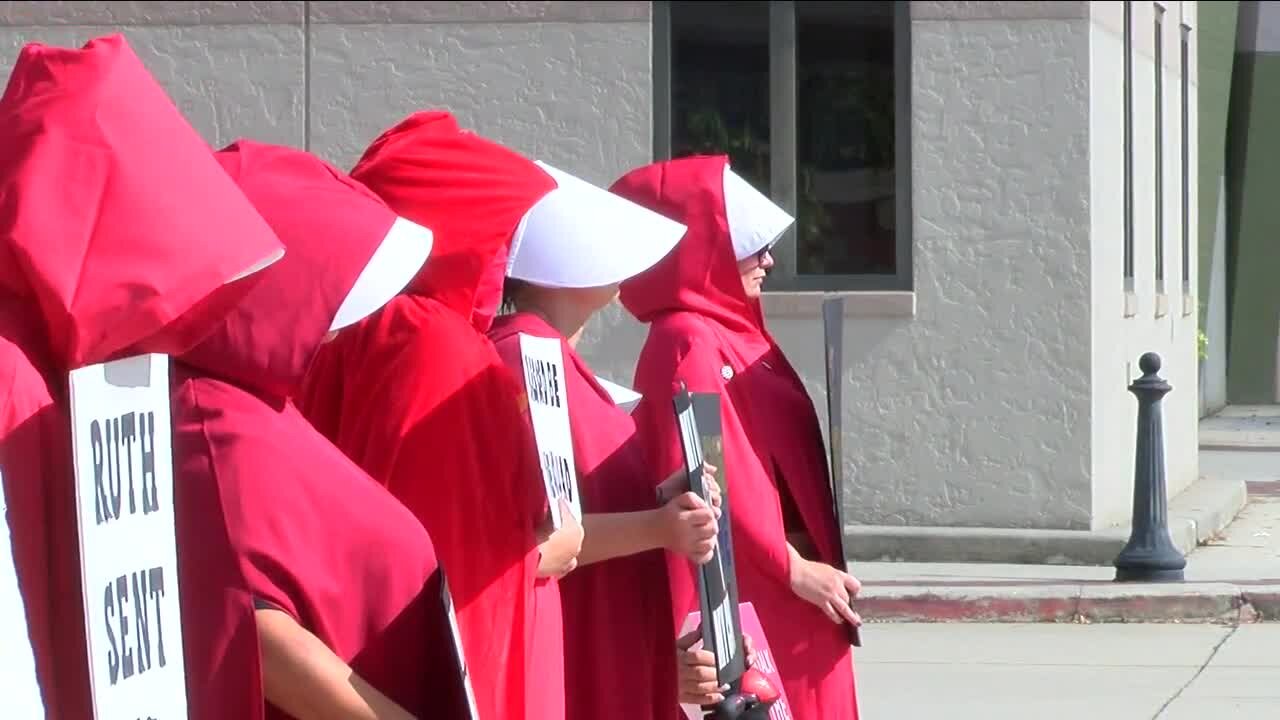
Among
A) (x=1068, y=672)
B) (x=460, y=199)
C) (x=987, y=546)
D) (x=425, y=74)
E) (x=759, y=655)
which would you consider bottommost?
(x=1068, y=672)

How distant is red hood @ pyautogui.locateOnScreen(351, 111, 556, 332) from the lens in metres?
→ 3.63

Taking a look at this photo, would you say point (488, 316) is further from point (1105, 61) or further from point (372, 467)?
point (1105, 61)

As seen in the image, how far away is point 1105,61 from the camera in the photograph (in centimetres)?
1275

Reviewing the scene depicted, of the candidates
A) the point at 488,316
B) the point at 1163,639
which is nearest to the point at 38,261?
the point at 488,316

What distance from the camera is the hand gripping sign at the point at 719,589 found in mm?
3900

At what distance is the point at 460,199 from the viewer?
3.66 meters

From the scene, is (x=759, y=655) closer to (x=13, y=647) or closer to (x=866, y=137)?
(x=13, y=647)

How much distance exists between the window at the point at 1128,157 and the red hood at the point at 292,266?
37.4ft

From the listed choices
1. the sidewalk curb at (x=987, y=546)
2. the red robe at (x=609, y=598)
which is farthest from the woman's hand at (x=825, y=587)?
the sidewalk curb at (x=987, y=546)

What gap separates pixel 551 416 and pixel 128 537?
135 centimetres

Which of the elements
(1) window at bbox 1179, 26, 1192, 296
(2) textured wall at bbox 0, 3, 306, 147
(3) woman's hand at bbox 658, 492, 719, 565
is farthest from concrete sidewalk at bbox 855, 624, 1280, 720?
(1) window at bbox 1179, 26, 1192, 296

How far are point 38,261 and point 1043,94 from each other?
10.4 m

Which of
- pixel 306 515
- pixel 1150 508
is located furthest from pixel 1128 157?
pixel 306 515

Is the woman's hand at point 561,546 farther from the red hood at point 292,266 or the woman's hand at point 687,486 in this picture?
the red hood at point 292,266
